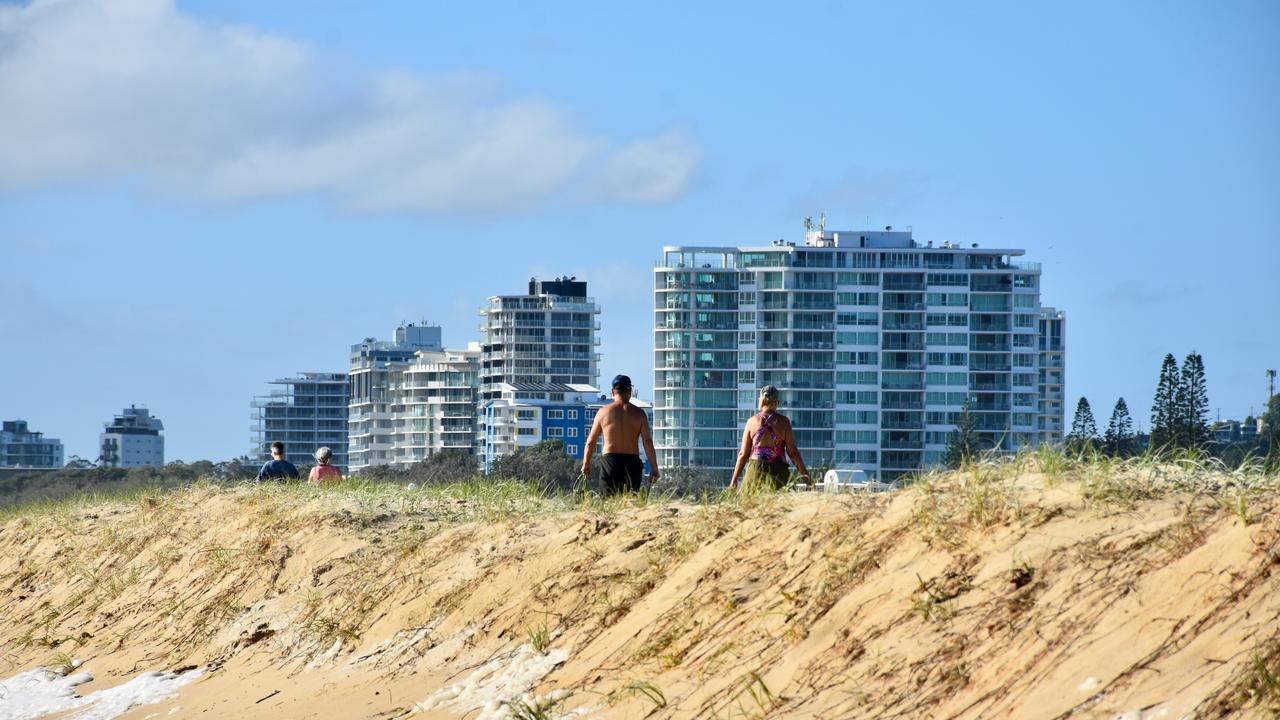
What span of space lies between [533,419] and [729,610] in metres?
143

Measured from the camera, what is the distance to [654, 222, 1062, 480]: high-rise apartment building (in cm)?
12231

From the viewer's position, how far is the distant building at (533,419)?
15050 centimetres

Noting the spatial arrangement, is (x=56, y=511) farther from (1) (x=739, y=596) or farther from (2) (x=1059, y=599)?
(2) (x=1059, y=599)

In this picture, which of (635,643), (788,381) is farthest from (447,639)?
(788,381)

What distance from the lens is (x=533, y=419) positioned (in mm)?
151125

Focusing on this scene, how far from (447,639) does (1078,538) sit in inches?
162

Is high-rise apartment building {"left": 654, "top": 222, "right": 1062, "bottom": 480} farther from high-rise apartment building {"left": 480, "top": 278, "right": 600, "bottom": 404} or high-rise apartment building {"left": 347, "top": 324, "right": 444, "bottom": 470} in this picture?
high-rise apartment building {"left": 347, "top": 324, "right": 444, "bottom": 470}

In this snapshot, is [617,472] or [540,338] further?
[540,338]

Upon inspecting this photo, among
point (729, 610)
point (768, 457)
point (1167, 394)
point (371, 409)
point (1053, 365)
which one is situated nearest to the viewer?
point (729, 610)

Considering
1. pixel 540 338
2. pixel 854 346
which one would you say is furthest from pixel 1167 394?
pixel 540 338

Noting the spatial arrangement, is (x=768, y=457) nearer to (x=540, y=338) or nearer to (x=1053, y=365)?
(x=1053, y=365)

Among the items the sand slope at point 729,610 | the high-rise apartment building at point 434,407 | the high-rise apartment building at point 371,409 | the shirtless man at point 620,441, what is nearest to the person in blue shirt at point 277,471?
the sand slope at point 729,610

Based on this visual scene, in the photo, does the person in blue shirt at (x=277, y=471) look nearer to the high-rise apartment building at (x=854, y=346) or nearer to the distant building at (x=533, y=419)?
the high-rise apartment building at (x=854, y=346)

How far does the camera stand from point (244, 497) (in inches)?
611
